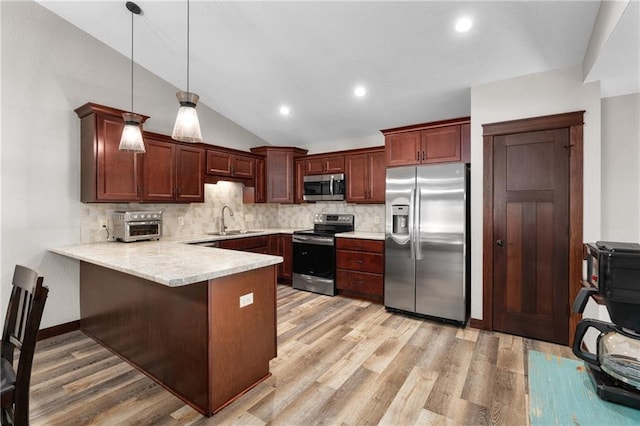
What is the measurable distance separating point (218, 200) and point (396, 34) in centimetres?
341

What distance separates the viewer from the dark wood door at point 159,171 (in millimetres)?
3557

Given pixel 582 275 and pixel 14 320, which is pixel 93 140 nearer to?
pixel 14 320

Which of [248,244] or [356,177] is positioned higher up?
[356,177]

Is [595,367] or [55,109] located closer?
[595,367]

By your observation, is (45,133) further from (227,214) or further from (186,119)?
(227,214)

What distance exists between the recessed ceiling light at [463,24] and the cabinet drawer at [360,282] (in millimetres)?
2790

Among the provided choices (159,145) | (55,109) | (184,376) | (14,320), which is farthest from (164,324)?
(55,109)

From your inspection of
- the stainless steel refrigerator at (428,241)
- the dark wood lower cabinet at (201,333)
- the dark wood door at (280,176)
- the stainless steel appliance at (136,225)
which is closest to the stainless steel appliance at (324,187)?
the dark wood door at (280,176)

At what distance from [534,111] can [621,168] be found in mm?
Answer: 908

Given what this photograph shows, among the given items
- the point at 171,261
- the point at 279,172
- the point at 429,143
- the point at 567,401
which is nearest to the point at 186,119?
the point at 171,261

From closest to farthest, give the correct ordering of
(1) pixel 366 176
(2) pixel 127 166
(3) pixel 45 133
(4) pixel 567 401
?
(4) pixel 567 401, (3) pixel 45 133, (2) pixel 127 166, (1) pixel 366 176

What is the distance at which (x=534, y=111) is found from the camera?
9.55 ft

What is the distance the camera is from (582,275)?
271cm

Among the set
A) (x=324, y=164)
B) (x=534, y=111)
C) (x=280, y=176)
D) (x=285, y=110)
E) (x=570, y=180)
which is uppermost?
(x=285, y=110)
